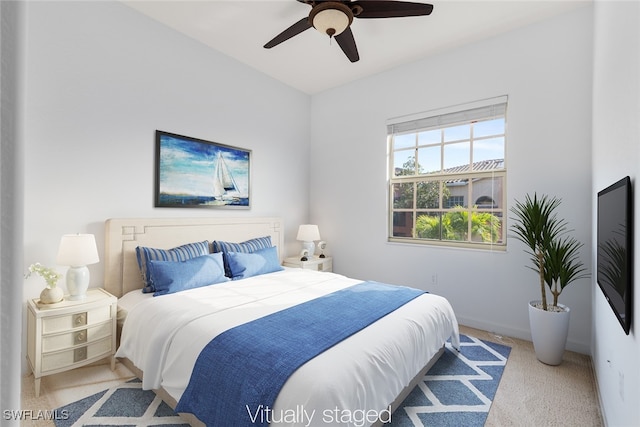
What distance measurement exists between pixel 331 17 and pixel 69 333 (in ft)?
9.36

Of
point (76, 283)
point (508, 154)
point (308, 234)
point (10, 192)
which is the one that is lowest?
point (76, 283)

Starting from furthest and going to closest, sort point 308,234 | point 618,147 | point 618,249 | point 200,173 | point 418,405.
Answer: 1. point 308,234
2. point 200,173
3. point 418,405
4. point 618,147
5. point 618,249

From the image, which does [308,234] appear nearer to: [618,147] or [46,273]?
[46,273]

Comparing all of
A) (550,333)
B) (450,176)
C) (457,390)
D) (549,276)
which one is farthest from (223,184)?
(550,333)

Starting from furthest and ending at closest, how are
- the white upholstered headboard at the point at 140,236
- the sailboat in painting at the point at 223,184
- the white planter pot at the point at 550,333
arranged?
the sailboat in painting at the point at 223,184, the white upholstered headboard at the point at 140,236, the white planter pot at the point at 550,333

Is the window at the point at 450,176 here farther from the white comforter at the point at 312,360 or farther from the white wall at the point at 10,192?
the white wall at the point at 10,192

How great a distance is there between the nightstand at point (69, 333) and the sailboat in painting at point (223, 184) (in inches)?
60.4

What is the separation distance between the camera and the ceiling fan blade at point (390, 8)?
217cm

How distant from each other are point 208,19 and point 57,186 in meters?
2.01

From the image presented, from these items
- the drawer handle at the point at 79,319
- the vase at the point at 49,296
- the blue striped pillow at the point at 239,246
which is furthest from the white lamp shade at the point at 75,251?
the blue striped pillow at the point at 239,246

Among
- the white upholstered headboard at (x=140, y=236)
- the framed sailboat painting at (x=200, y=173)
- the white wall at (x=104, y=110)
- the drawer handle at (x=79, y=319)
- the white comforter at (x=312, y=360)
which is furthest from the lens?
the framed sailboat painting at (x=200, y=173)

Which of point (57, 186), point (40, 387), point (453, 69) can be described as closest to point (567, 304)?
point (453, 69)

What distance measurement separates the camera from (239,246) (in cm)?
349

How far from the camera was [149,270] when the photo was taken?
2.73m
